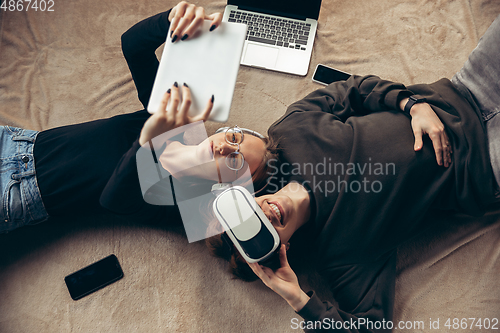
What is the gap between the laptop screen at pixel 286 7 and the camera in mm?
1252

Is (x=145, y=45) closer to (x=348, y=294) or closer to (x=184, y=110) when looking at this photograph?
(x=184, y=110)

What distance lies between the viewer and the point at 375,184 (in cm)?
92

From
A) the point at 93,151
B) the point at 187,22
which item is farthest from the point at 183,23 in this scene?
the point at 93,151

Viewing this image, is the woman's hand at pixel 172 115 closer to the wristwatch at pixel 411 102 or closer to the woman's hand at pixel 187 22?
the woman's hand at pixel 187 22

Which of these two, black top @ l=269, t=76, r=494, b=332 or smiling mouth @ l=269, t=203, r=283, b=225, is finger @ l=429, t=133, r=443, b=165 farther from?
smiling mouth @ l=269, t=203, r=283, b=225

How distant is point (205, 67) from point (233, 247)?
0.54m

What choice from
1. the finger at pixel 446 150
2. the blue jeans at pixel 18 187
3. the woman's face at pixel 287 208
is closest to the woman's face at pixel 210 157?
the woman's face at pixel 287 208

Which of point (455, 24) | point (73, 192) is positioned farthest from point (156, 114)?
point (455, 24)

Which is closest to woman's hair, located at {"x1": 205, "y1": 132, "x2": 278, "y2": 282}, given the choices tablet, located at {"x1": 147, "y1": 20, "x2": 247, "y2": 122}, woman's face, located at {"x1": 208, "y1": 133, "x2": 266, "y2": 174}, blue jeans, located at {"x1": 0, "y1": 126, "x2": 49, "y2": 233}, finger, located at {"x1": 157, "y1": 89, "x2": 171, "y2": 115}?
woman's face, located at {"x1": 208, "y1": 133, "x2": 266, "y2": 174}

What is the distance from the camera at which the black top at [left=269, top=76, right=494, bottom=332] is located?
918 mm

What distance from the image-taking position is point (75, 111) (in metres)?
1.27

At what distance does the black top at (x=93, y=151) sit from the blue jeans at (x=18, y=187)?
23 mm

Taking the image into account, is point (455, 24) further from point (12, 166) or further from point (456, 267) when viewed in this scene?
point (12, 166)

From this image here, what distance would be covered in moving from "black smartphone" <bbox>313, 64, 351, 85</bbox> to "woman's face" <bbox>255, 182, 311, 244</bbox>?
Result: 54 cm
